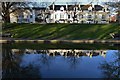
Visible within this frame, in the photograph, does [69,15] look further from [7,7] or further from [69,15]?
[7,7]

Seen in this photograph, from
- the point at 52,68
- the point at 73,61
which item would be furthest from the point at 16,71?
the point at 73,61

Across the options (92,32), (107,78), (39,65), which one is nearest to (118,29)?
(92,32)

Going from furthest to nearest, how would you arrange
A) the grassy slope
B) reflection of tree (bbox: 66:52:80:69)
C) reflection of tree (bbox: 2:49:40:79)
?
the grassy slope → reflection of tree (bbox: 66:52:80:69) → reflection of tree (bbox: 2:49:40:79)

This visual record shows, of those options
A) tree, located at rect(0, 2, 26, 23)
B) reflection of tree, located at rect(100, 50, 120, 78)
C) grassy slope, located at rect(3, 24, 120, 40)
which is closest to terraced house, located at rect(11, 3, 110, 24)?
tree, located at rect(0, 2, 26, 23)

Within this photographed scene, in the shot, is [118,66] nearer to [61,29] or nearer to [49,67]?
[49,67]

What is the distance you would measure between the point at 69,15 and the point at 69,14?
1253mm

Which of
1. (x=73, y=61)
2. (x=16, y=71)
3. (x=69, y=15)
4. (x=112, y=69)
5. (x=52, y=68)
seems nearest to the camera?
(x=16, y=71)

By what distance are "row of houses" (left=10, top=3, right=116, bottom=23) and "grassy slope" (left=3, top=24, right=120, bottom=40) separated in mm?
15899

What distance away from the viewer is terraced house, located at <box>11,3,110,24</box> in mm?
49375

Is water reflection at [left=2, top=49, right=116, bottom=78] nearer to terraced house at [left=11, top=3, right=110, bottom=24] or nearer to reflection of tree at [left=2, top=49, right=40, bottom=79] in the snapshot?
reflection of tree at [left=2, top=49, right=40, bottom=79]

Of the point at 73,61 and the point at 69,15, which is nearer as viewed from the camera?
the point at 73,61

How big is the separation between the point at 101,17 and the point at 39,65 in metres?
46.5

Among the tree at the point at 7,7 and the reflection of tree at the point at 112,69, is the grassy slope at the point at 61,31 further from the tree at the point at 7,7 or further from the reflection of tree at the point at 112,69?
the reflection of tree at the point at 112,69

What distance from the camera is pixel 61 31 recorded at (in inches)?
Answer: 1122
